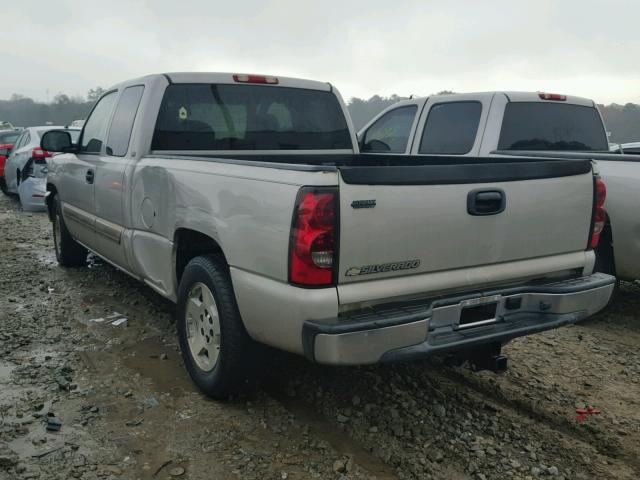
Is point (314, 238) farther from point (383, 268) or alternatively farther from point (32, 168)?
point (32, 168)

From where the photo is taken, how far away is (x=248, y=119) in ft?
15.0

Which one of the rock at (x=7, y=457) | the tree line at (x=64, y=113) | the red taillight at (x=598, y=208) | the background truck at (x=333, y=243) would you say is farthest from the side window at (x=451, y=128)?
the tree line at (x=64, y=113)

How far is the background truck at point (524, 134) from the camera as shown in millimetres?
4801

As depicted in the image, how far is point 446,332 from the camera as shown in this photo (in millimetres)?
2920

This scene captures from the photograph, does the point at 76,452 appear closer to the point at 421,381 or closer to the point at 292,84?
the point at 421,381

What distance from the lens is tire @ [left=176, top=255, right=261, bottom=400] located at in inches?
125

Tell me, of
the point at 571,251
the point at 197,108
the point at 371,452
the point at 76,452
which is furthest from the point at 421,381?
the point at 197,108

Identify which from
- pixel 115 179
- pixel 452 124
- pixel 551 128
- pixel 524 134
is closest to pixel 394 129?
pixel 452 124

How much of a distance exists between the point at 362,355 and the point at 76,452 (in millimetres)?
1529

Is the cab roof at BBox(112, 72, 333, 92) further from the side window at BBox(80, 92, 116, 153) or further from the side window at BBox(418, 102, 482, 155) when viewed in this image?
the side window at BBox(418, 102, 482, 155)

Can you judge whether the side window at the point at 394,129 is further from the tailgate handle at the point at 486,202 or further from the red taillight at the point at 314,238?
the red taillight at the point at 314,238

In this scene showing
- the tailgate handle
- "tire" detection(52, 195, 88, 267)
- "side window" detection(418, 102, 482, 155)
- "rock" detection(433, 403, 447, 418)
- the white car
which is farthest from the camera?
the white car

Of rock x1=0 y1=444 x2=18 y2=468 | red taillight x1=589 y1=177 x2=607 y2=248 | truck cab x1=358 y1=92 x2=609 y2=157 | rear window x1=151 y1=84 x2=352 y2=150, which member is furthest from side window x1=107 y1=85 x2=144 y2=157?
red taillight x1=589 y1=177 x2=607 y2=248

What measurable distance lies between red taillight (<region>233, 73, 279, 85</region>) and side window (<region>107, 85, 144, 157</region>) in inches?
28.5
